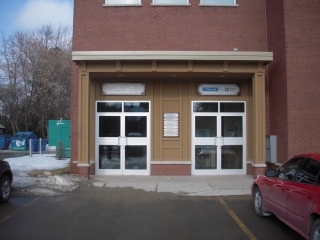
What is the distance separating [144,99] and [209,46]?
10.3ft

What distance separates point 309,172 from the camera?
5438 millimetres

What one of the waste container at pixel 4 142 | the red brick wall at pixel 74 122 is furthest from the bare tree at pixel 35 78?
the red brick wall at pixel 74 122

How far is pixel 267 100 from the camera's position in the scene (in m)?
12.6

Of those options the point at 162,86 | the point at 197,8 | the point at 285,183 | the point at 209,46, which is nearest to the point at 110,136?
the point at 162,86

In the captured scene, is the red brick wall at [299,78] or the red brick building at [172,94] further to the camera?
the red brick building at [172,94]

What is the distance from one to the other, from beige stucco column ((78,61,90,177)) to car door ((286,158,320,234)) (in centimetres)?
742

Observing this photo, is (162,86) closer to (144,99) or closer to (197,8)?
(144,99)

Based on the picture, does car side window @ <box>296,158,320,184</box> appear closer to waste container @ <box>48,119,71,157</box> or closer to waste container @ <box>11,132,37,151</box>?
waste container @ <box>48,119,71,157</box>

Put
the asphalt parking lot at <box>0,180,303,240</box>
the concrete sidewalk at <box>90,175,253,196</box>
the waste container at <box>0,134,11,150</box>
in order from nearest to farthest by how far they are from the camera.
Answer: the asphalt parking lot at <box>0,180,303,240</box>, the concrete sidewalk at <box>90,175,253,196</box>, the waste container at <box>0,134,11,150</box>

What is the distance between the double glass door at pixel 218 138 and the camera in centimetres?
1259

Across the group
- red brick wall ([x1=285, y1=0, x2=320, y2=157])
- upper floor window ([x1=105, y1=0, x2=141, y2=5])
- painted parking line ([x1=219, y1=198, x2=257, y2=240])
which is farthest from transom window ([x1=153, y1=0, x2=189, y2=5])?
painted parking line ([x1=219, y1=198, x2=257, y2=240])

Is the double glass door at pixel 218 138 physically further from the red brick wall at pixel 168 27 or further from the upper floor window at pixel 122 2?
the upper floor window at pixel 122 2

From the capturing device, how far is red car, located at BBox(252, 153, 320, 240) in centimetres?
490

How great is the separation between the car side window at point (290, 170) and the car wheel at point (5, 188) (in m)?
6.42
